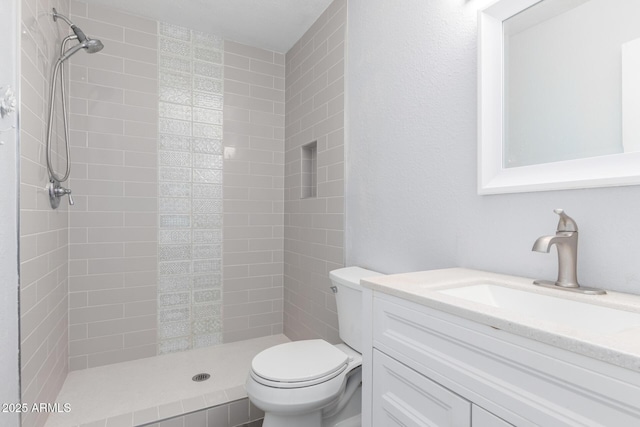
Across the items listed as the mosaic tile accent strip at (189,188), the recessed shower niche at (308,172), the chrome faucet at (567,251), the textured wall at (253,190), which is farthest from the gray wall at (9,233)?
the chrome faucet at (567,251)

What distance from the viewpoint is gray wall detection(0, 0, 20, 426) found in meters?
1.18

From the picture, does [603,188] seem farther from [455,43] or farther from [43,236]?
[43,236]

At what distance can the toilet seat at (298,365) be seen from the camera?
1328mm

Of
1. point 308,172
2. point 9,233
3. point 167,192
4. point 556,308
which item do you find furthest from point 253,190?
point 556,308

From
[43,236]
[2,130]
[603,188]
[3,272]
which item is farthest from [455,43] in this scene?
[43,236]

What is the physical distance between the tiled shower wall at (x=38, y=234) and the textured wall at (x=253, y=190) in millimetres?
1060

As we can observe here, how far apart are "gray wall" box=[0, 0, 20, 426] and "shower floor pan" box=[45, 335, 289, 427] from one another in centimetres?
51

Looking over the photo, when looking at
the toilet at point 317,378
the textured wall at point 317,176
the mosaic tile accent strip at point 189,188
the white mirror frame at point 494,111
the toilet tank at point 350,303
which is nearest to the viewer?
the white mirror frame at point 494,111

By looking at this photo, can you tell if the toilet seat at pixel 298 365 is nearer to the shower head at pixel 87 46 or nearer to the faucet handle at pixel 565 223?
the faucet handle at pixel 565 223

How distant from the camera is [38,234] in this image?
1.56m

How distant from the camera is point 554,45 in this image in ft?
3.42

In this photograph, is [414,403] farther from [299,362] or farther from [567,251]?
[299,362]

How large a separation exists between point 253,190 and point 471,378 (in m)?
2.27

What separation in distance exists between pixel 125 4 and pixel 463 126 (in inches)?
91.8
